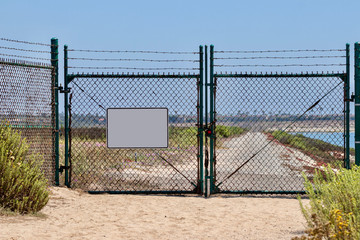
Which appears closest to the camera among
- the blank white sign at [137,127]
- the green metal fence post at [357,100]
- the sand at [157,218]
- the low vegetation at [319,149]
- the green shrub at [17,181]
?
the sand at [157,218]

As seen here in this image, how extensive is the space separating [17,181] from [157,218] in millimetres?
2260

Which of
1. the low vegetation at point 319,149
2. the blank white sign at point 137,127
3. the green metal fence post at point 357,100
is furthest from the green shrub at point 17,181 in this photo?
the low vegetation at point 319,149

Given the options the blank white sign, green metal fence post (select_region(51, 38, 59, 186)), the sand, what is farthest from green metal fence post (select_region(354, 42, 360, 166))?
green metal fence post (select_region(51, 38, 59, 186))

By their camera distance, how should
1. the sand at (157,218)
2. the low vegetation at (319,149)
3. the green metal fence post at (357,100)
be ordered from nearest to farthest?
1. the sand at (157,218)
2. the green metal fence post at (357,100)
3. the low vegetation at (319,149)

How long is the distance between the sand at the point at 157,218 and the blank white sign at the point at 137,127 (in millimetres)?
1078

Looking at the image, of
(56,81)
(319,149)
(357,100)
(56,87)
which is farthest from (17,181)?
(319,149)

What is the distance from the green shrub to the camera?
7379 mm

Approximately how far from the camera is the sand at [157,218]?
677 cm

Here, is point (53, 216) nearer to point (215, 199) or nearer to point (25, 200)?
point (25, 200)

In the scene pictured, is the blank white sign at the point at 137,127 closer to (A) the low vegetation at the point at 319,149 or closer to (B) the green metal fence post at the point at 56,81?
(B) the green metal fence post at the point at 56,81

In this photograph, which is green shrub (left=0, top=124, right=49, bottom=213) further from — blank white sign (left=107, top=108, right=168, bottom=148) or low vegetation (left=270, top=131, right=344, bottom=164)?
low vegetation (left=270, top=131, right=344, bottom=164)

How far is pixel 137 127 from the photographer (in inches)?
386

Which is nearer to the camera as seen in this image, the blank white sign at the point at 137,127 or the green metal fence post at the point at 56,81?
the blank white sign at the point at 137,127

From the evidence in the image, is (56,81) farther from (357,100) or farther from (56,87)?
(357,100)
